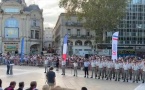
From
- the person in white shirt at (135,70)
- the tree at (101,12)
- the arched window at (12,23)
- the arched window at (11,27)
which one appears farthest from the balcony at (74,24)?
the person in white shirt at (135,70)

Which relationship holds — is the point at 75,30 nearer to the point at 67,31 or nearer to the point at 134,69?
the point at 67,31

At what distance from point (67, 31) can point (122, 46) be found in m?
14.4

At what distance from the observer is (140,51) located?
69938 millimetres

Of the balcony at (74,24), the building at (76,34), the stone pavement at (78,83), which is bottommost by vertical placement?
the stone pavement at (78,83)

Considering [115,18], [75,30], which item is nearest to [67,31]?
[75,30]

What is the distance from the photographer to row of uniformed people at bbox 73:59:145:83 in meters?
27.5

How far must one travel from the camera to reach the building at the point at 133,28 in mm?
75000

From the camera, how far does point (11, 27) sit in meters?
84.2

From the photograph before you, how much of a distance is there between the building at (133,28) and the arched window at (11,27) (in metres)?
24.0

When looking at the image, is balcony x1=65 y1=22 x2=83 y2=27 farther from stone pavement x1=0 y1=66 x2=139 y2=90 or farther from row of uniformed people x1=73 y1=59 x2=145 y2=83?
stone pavement x1=0 y1=66 x2=139 y2=90

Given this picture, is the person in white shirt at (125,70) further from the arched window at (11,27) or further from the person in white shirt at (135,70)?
the arched window at (11,27)

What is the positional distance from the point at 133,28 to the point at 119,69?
1909 inches

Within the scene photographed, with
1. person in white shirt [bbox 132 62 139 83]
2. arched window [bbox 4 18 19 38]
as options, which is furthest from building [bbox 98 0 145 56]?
person in white shirt [bbox 132 62 139 83]

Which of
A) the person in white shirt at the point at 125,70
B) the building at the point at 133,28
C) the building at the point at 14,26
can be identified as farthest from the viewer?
the building at the point at 14,26
